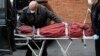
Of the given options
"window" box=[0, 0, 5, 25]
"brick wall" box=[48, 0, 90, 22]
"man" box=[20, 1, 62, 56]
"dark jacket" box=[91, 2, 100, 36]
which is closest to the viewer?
"window" box=[0, 0, 5, 25]

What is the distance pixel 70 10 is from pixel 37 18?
641 cm

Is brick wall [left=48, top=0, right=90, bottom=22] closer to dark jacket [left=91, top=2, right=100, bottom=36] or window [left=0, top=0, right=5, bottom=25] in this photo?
dark jacket [left=91, top=2, right=100, bottom=36]

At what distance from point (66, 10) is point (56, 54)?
461 cm

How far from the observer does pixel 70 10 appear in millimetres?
16484

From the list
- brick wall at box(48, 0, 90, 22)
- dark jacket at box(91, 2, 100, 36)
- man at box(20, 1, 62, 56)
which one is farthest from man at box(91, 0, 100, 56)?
brick wall at box(48, 0, 90, 22)

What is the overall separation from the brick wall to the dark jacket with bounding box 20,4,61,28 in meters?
6.05

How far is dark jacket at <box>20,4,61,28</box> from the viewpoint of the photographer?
10055 mm

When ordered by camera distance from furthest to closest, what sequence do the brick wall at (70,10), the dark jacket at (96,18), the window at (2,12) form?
the brick wall at (70,10) → the dark jacket at (96,18) → the window at (2,12)

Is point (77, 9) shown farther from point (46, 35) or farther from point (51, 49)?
point (46, 35)

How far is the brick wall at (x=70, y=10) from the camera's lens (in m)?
16.4

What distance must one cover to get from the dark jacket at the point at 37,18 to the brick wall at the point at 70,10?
19.8ft

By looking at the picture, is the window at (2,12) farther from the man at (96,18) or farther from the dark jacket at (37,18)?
the man at (96,18)

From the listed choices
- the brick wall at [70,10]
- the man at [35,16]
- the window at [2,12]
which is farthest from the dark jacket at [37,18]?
the brick wall at [70,10]

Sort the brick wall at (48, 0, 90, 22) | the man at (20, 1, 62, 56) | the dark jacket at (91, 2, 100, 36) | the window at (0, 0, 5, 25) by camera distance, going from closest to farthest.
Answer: the window at (0, 0, 5, 25) → the dark jacket at (91, 2, 100, 36) → the man at (20, 1, 62, 56) → the brick wall at (48, 0, 90, 22)
